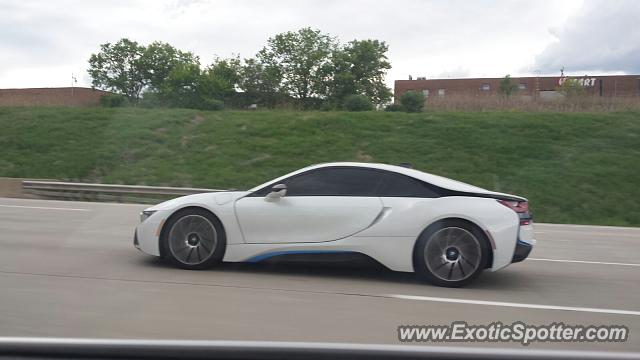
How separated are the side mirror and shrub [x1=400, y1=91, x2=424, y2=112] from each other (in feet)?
75.5

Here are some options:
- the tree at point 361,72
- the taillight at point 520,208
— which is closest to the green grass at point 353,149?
the taillight at point 520,208

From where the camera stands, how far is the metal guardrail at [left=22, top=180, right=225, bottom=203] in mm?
16375

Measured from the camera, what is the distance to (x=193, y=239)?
6.96 meters

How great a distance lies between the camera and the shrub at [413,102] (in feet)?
96.9

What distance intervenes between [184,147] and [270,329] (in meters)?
18.5

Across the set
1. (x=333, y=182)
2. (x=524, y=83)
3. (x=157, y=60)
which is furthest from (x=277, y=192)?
(x=524, y=83)

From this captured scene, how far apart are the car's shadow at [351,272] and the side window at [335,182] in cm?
77

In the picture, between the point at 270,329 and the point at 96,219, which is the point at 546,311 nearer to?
the point at 270,329

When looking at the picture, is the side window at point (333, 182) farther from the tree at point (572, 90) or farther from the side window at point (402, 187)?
the tree at point (572, 90)

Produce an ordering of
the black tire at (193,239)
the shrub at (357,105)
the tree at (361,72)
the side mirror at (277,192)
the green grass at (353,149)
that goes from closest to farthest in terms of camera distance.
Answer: the side mirror at (277,192) → the black tire at (193,239) → the green grass at (353,149) → the shrub at (357,105) → the tree at (361,72)

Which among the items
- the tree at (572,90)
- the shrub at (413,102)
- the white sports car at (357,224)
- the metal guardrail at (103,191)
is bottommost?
the metal guardrail at (103,191)

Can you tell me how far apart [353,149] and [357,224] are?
15290mm

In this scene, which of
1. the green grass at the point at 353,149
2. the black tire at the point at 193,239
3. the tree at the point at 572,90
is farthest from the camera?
the tree at the point at 572,90

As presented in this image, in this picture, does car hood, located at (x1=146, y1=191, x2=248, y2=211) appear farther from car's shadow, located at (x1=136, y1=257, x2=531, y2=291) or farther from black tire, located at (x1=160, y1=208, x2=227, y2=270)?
car's shadow, located at (x1=136, y1=257, x2=531, y2=291)
